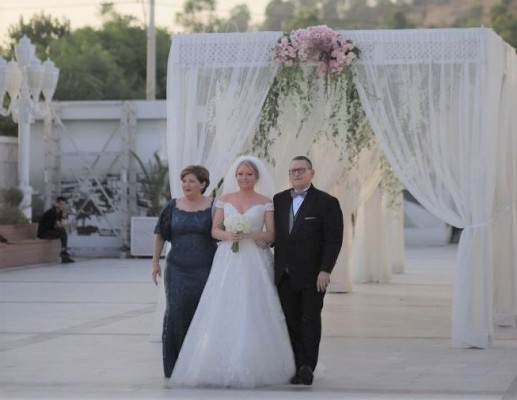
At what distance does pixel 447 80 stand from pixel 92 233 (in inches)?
693

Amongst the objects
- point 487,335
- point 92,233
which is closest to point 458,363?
point 487,335

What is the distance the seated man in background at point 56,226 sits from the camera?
25859 millimetres

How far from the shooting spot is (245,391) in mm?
9250

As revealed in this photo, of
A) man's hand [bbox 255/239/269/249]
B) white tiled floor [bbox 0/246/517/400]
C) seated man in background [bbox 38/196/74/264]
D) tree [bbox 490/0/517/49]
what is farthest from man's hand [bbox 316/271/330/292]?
tree [bbox 490/0/517/49]

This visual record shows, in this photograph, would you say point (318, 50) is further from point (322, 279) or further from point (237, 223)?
point (322, 279)

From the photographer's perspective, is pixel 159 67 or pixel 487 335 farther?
pixel 159 67

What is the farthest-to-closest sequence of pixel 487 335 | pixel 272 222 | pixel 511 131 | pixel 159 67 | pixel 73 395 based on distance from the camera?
1. pixel 159 67
2. pixel 511 131
3. pixel 487 335
4. pixel 272 222
5. pixel 73 395

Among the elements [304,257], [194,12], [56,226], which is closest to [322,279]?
[304,257]

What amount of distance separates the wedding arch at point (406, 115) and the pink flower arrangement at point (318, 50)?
18 centimetres

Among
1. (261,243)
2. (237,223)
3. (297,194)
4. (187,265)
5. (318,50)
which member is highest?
(318,50)

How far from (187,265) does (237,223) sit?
0.63m

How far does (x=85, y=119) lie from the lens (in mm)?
29031

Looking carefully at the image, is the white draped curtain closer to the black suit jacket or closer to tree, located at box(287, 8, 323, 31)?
the black suit jacket

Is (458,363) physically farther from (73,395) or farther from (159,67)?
(159,67)
